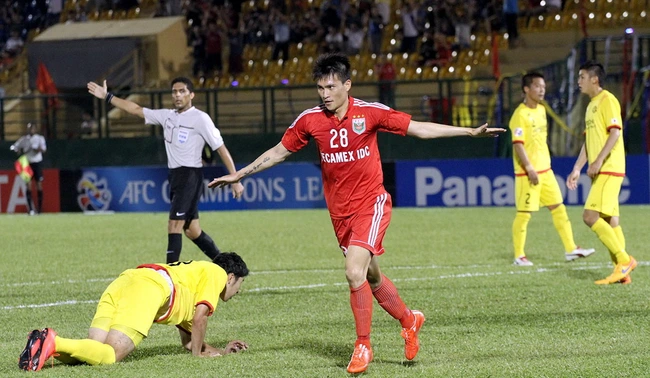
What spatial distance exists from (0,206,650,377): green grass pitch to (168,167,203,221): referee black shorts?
3.19 ft

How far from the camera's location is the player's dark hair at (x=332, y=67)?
6586 millimetres

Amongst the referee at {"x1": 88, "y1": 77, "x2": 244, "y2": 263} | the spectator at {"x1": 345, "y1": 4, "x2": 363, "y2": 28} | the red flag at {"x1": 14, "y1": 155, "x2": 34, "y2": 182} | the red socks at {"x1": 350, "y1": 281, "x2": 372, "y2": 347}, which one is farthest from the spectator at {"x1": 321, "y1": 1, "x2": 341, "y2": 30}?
the red socks at {"x1": 350, "y1": 281, "x2": 372, "y2": 347}

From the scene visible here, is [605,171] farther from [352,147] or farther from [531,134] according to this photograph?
[352,147]

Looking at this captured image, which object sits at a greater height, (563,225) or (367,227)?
(367,227)

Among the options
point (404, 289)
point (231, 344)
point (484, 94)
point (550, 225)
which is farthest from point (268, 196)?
point (231, 344)

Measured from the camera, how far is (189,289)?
6.83 m

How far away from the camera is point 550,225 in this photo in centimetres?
1736

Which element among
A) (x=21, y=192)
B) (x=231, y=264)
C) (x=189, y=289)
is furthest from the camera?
(x=21, y=192)

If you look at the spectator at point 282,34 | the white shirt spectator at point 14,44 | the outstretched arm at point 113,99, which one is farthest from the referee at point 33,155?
the outstretched arm at point 113,99

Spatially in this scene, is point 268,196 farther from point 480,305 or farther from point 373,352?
point 373,352

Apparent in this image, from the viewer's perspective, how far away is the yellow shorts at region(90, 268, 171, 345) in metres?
6.55

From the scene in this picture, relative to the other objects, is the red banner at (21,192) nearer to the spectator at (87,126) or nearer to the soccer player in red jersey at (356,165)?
the spectator at (87,126)

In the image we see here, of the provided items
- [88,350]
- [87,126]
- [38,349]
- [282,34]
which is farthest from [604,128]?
[282,34]

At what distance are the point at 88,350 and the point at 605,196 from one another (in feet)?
18.2
